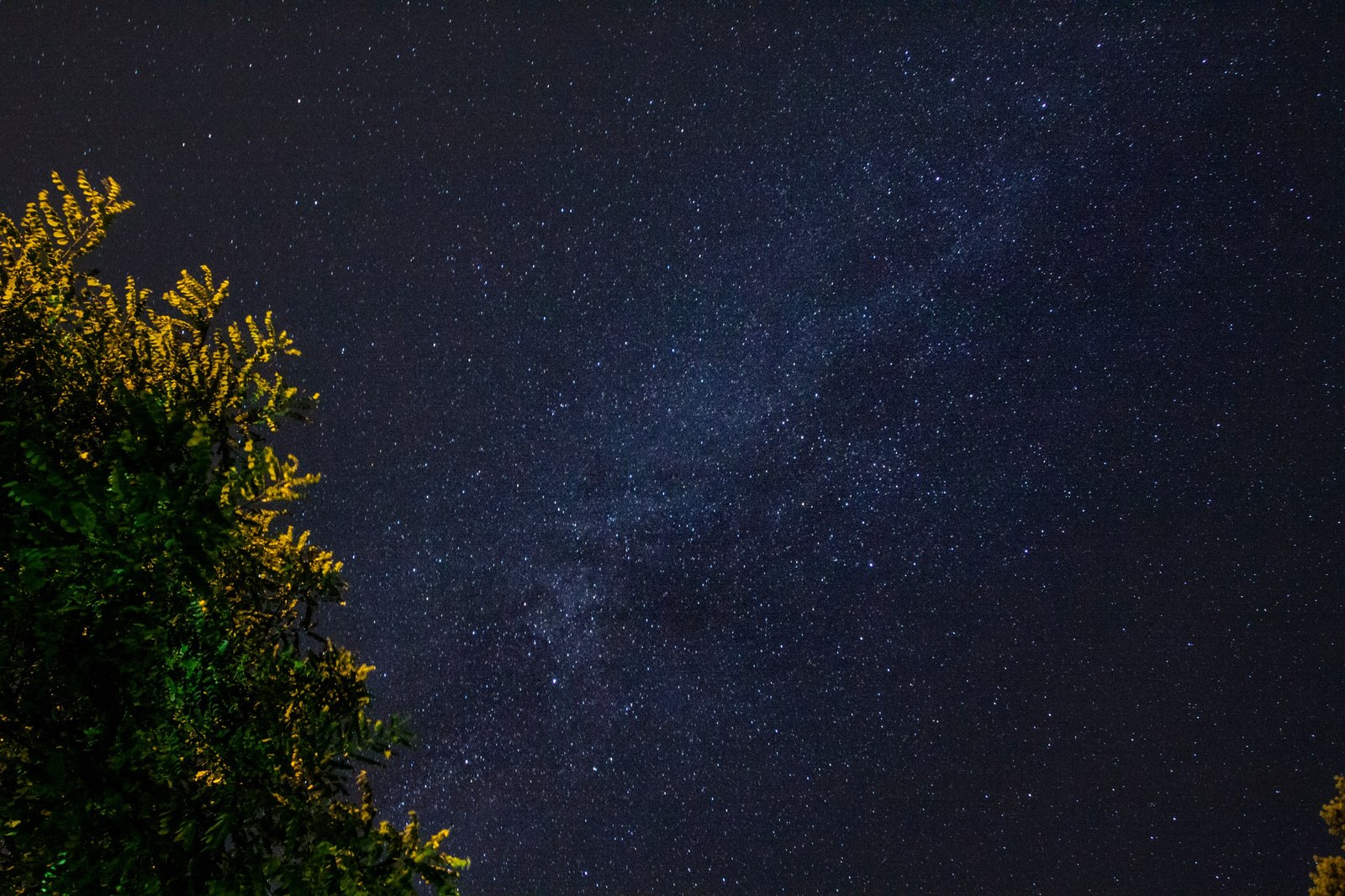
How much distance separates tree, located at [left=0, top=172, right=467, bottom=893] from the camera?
4.08 m

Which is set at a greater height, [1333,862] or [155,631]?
[1333,862]

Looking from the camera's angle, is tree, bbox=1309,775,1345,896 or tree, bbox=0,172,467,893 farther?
tree, bbox=1309,775,1345,896

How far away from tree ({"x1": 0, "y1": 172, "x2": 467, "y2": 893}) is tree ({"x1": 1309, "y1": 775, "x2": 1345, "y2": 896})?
12.3m

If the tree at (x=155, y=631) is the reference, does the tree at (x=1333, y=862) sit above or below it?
above

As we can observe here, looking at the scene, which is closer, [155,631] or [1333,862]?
[155,631]

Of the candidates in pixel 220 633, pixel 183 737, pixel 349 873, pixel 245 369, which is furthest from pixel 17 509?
pixel 349 873

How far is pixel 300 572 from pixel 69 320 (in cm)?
260

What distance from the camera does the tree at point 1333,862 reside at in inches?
421

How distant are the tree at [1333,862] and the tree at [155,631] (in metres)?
12.3

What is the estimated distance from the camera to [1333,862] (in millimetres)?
10898

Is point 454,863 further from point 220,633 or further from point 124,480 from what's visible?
point 124,480

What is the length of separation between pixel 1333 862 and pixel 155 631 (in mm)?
15041

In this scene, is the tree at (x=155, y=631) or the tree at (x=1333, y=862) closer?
the tree at (x=155, y=631)

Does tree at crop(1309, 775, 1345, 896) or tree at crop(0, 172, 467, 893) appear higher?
tree at crop(1309, 775, 1345, 896)
